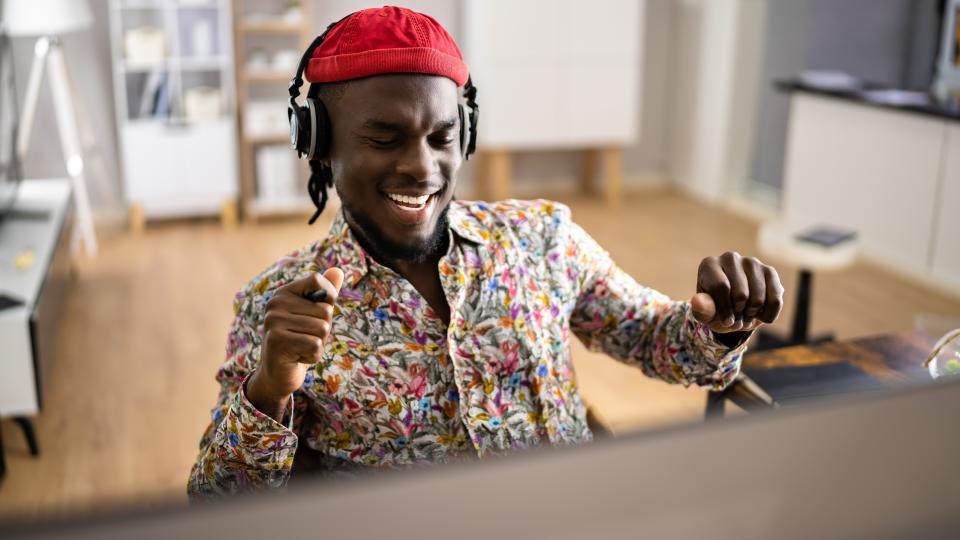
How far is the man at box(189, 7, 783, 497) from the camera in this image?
38.0 inches

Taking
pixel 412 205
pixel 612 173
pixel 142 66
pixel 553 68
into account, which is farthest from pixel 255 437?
pixel 612 173

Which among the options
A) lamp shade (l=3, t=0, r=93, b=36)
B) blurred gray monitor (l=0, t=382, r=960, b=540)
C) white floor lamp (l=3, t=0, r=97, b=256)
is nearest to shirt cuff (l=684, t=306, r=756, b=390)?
blurred gray monitor (l=0, t=382, r=960, b=540)

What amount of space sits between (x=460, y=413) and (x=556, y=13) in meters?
4.04

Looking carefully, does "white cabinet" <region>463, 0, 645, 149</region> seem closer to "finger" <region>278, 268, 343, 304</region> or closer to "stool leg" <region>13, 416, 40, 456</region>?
"stool leg" <region>13, 416, 40, 456</region>

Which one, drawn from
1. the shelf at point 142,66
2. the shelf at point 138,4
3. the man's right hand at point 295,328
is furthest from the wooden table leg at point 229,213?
the man's right hand at point 295,328

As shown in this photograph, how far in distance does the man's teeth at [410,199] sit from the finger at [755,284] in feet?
1.05

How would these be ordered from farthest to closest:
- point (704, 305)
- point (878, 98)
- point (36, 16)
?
point (878, 98), point (36, 16), point (704, 305)

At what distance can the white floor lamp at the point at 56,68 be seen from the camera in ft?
12.5

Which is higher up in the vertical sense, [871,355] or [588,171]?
[871,355]

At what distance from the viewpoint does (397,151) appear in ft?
3.23

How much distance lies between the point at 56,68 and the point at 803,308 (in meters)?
3.05

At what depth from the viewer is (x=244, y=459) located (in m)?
0.92

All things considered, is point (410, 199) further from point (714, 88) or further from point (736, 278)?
point (714, 88)

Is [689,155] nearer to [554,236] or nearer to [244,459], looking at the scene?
[554,236]
